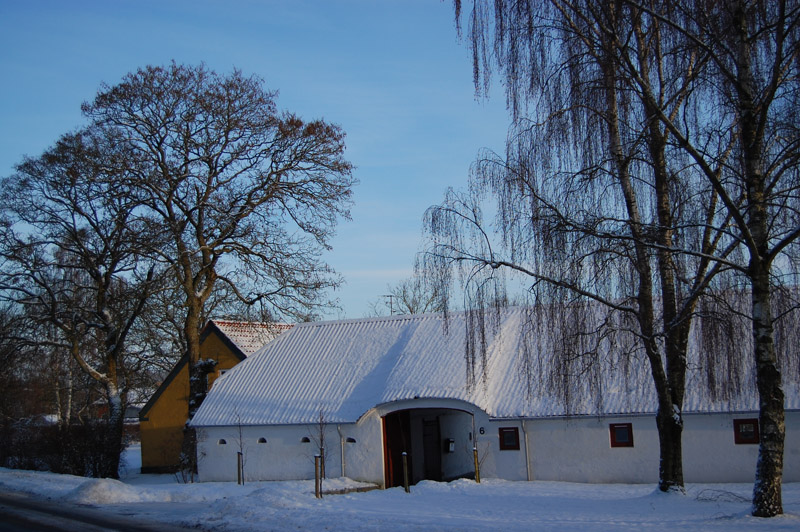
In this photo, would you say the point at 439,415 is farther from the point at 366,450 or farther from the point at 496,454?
the point at 496,454

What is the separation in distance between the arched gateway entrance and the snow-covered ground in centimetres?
267

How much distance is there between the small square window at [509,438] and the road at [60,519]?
10.6 meters

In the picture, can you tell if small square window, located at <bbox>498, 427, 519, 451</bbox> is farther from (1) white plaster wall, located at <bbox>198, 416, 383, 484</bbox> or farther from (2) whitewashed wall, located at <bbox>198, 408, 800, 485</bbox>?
(1) white plaster wall, located at <bbox>198, 416, 383, 484</bbox>

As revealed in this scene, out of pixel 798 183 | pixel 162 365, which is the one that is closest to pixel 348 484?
pixel 798 183

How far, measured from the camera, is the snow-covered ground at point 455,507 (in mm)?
11867

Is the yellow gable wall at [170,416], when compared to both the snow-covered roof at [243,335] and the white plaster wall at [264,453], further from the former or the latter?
the white plaster wall at [264,453]

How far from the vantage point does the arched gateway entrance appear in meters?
24.3

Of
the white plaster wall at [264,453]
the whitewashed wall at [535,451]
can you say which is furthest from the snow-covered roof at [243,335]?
the whitewashed wall at [535,451]

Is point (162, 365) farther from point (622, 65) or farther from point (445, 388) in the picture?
point (622, 65)

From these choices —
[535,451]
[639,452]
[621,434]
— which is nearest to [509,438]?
[535,451]

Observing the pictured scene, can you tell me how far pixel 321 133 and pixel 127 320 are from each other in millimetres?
13857

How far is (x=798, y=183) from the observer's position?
10.4 meters

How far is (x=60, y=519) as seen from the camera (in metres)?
15.9

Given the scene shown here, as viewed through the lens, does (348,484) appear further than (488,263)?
Yes
